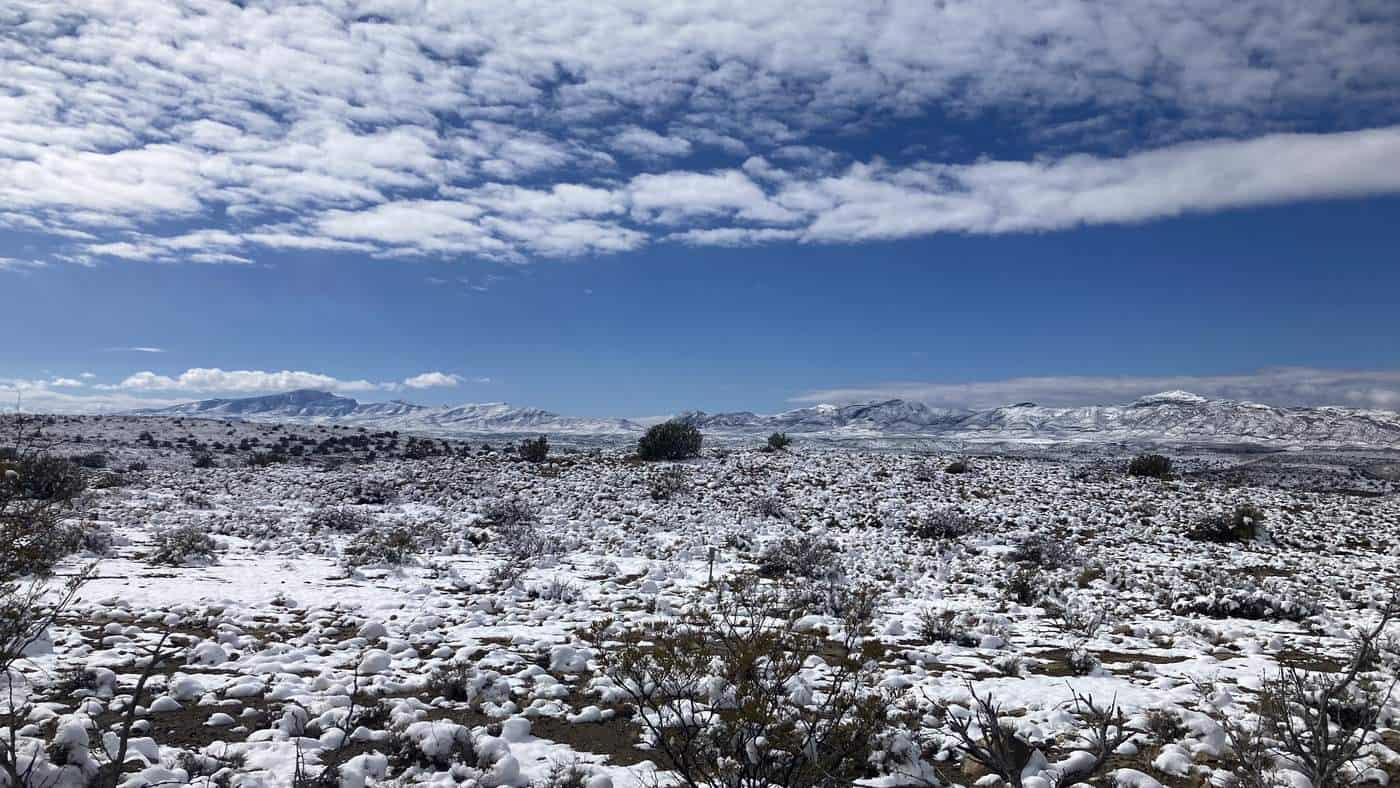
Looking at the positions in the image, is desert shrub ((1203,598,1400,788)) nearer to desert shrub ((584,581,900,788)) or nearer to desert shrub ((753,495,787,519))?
desert shrub ((584,581,900,788))

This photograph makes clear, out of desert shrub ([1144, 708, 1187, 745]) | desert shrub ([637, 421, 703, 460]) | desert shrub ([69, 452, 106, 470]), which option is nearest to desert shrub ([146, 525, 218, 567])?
desert shrub ([1144, 708, 1187, 745])

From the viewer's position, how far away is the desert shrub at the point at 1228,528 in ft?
61.3

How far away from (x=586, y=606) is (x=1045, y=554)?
1041 cm

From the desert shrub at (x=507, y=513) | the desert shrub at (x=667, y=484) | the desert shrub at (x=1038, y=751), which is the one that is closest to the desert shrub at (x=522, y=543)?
the desert shrub at (x=507, y=513)

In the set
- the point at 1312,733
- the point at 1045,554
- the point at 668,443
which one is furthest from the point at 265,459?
the point at 1312,733

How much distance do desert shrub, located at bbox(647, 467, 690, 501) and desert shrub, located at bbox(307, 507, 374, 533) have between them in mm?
9027

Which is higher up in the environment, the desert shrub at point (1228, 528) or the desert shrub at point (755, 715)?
the desert shrub at point (755, 715)

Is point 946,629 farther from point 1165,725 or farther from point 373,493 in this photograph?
point 373,493

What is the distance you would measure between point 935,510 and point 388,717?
1833 cm

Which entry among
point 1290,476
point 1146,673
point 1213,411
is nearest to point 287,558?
point 1146,673

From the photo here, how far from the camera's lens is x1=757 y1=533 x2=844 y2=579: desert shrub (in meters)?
14.4

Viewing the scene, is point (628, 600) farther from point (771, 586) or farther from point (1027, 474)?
point (1027, 474)

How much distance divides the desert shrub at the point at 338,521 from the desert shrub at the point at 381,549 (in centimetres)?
154

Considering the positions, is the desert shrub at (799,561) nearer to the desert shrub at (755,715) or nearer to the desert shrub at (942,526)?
the desert shrub at (942,526)
